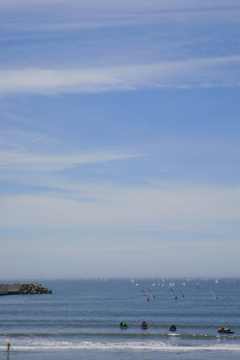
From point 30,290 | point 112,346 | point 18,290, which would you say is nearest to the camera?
point 112,346

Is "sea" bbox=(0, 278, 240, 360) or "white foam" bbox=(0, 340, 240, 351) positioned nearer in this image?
"sea" bbox=(0, 278, 240, 360)

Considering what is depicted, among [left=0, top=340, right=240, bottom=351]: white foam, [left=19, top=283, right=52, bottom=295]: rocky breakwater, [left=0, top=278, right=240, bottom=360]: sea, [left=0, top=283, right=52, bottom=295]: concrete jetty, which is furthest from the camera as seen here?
[left=19, top=283, right=52, bottom=295]: rocky breakwater

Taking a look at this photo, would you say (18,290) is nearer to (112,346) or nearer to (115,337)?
(115,337)

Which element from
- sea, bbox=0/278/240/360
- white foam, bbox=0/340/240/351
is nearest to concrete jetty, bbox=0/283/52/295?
sea, bbox=0/278/240/360

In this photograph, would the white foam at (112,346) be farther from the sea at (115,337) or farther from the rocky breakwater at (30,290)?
the rocky breakwater at (30,290)

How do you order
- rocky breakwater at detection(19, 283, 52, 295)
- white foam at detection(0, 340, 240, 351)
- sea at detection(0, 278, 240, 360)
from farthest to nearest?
rocky breakwater at detection(19, 283, 52, 295) < white foam at detection(0, 340, 240, 351) < sea at detection(0, 278, 240, 360)

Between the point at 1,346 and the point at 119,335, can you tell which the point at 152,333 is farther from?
the point at 1,346

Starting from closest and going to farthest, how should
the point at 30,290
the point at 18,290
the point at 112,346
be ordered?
the point at 112,346
the point at 18,290
the point at 30,290

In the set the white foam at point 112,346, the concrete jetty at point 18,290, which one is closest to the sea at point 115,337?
the white foam at point 112,346

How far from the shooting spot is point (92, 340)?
187 feet

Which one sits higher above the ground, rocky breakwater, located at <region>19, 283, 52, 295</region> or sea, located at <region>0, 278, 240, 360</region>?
rocky breakwater, located at <region>19, 283, 52, 295</region>

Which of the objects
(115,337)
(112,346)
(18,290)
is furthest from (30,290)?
(112,346)

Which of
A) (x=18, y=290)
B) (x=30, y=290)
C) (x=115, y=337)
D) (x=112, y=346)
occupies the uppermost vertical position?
(x=18, y=290)

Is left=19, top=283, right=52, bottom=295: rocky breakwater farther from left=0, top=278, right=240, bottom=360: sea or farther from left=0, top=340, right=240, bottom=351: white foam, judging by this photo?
left=0, top=340, right=240, bottom=351: white foam
